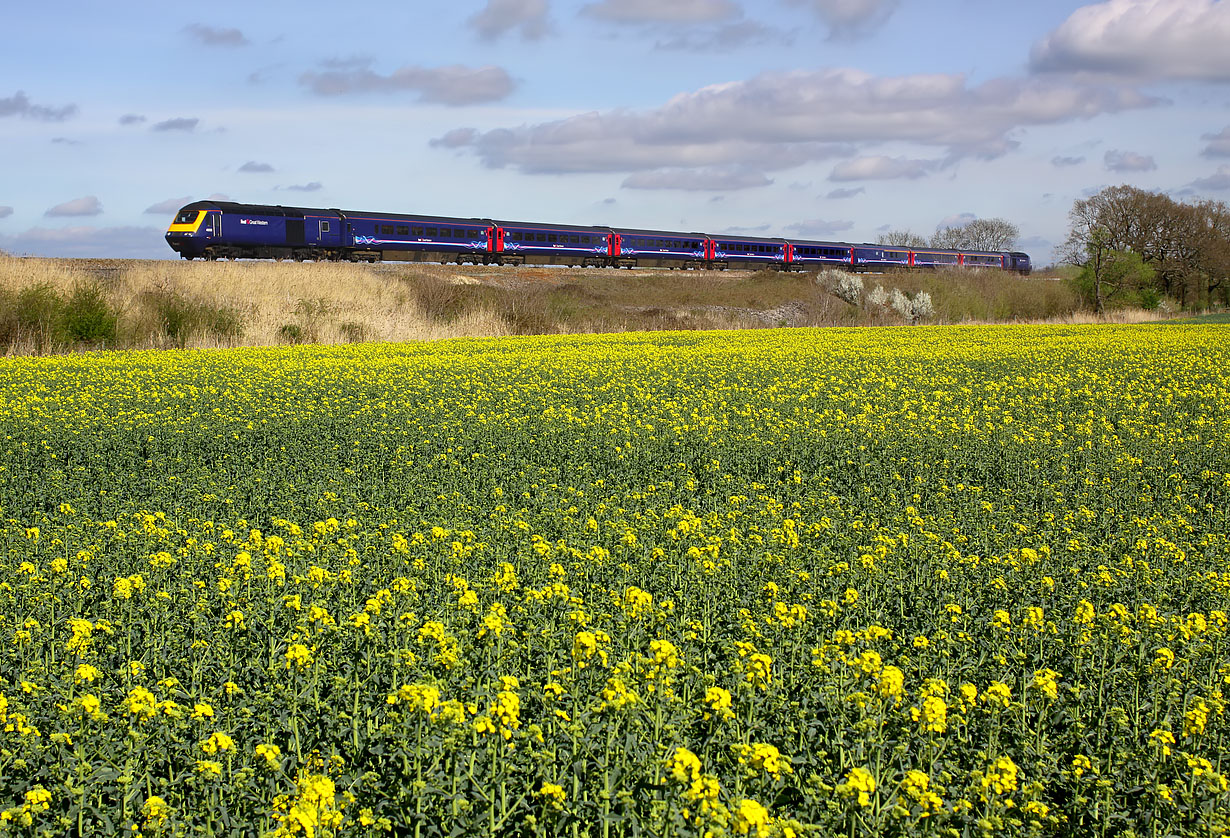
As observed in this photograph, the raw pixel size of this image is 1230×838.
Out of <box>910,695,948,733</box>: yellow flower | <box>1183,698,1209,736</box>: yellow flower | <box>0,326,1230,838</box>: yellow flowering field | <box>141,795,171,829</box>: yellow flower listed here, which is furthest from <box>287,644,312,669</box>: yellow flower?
<box>1183,698,1209,736</box>: yellow flower

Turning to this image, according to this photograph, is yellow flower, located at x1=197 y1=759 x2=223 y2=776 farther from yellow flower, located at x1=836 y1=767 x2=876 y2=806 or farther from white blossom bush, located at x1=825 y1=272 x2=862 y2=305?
white blossom bush, located at x1=825 y1=272 x2=862 y2=305

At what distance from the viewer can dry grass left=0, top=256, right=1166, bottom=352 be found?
2886 cm

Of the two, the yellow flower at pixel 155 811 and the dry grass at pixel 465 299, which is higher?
the dry grass at pixel 465 299

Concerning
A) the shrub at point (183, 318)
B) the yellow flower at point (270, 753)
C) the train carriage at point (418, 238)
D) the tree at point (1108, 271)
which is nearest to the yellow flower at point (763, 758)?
the yellow flower at point (270, 753)

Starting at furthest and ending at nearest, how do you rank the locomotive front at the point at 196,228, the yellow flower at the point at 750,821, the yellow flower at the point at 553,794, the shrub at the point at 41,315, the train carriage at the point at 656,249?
1. the train carriage at the point at 656,249
2. the locomotive front at the point at 196,228
3. the shrub at the point at 41,315
4. the yellow flower at the point at 553,794
5. the yellow flower at the point at 750,821

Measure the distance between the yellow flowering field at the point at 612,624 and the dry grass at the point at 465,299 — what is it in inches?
608

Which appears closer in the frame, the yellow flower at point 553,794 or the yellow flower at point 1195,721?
the yellow flower at point 553,794

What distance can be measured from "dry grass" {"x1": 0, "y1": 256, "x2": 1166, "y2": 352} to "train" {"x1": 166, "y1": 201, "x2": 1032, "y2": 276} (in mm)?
1638

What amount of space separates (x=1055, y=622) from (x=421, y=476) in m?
6.71

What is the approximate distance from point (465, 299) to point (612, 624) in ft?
107

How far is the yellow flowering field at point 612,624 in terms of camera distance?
3.99 meters

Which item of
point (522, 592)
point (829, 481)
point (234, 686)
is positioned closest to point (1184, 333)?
point (829, 481)

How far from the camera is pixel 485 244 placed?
159 ft

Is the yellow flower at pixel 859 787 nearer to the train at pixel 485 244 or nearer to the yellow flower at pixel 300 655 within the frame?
the yellow flower at pixel 300 655
